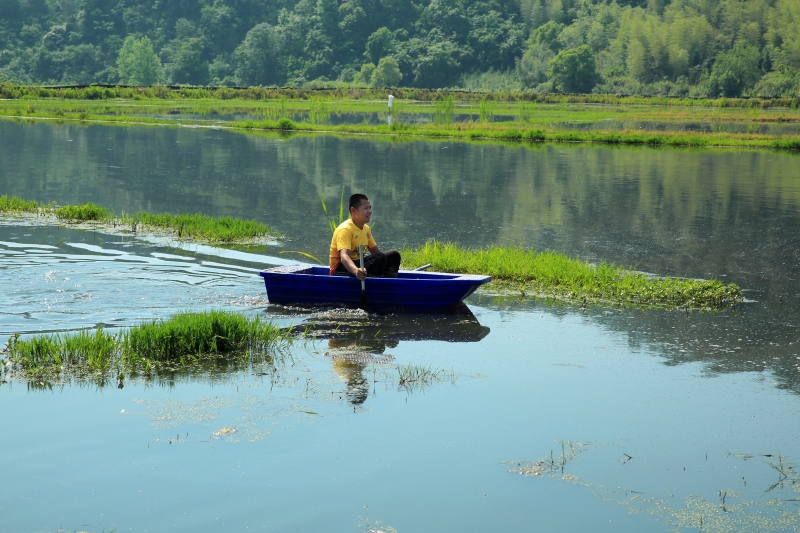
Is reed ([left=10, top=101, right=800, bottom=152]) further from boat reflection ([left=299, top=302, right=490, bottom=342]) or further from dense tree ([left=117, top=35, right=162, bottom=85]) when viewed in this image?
dense tree ([left=117, top=35, right=162, bottom=85])

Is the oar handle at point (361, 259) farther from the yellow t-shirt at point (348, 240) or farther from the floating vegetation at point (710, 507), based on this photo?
the floating vegetation at point (710, 507)

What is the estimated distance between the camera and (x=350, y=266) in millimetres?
8969

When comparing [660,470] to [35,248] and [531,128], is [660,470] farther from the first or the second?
[531,128]

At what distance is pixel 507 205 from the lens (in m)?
18.0

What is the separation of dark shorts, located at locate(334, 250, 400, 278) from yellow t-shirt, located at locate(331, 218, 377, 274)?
11cm

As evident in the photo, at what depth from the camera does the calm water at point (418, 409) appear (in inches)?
197

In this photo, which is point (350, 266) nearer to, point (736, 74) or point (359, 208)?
point (359, 208)

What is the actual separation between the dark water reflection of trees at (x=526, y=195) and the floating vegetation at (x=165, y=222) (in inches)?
26.0

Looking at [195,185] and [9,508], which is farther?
[195,185]

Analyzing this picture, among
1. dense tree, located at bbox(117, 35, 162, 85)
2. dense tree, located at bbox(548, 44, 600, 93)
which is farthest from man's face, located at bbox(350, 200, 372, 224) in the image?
dense tree, located at bbox(117, 35, 162, 85)

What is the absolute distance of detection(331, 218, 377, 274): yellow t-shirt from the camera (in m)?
9.19

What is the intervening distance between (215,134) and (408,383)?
2933cm

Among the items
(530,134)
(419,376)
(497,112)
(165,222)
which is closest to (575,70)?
(497,112)

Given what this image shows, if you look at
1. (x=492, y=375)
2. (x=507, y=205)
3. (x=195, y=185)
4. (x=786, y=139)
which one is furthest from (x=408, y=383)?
(x=786, y=139)
